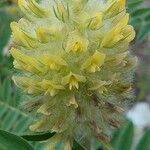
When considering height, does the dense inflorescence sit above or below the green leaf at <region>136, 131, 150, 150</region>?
above

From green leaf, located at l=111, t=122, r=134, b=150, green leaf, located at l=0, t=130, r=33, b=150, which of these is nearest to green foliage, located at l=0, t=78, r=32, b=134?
green leaf, located at l=111, t=122, r=134, b=150

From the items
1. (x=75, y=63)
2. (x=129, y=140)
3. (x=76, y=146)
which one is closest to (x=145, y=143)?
(x=129, y=140)

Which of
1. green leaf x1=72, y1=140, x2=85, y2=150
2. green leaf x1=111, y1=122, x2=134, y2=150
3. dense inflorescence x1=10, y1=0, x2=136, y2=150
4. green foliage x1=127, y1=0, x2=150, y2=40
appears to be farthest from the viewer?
green foliage x1=127, y1=0, x2=150, y2=40

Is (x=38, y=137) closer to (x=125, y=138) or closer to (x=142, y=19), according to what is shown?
(x=125, y=138)

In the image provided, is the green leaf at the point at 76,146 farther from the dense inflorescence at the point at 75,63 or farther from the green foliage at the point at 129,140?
the green foliage at the point at 129,140

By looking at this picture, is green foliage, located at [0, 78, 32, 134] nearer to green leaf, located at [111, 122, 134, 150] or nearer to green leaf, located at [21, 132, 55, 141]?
green leaf, located at [111, 122, 134, 150]

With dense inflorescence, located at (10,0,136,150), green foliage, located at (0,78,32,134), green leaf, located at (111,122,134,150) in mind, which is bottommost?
green leaf, located at (111,122,134,150)
